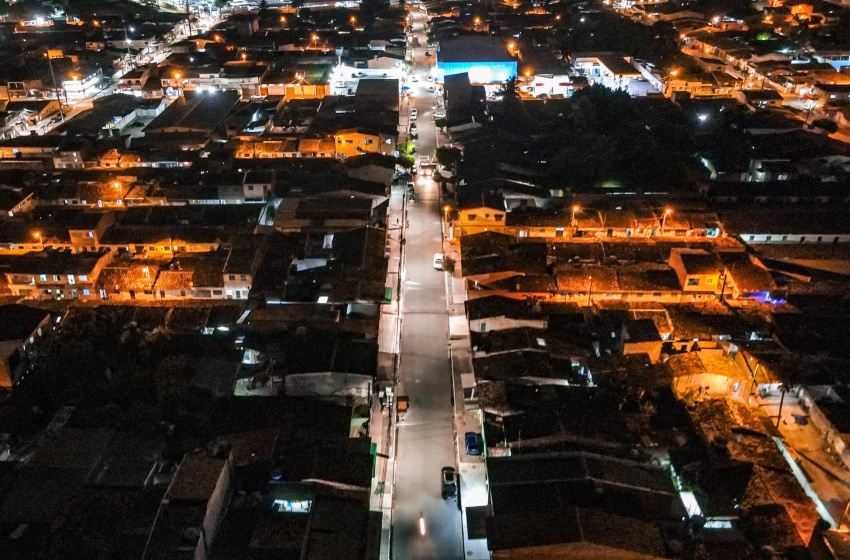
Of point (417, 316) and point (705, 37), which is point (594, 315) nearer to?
point (417, 316)

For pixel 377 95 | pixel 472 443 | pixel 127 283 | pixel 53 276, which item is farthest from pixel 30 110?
pixel 472 443

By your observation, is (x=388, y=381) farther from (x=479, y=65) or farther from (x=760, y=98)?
(x=760, y=98)

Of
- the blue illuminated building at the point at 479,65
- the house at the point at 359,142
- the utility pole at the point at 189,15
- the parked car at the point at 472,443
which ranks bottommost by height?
the parked car at the point at 472,443

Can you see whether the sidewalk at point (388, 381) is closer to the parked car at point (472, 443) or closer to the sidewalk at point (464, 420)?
the sidewalk at point (464, 420)

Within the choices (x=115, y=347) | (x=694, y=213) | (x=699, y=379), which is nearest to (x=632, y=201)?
(x=694, y=213)

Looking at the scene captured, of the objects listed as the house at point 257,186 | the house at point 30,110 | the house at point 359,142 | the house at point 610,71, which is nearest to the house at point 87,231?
the house at point 257,186

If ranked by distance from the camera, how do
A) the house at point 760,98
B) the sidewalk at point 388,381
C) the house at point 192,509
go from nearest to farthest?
the house at point 192,509, the sidewalk at point 388,381, the house at point 760,98

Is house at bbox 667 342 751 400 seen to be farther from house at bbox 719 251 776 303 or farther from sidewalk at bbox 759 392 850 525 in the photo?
house at bbox 719 251 776 303
